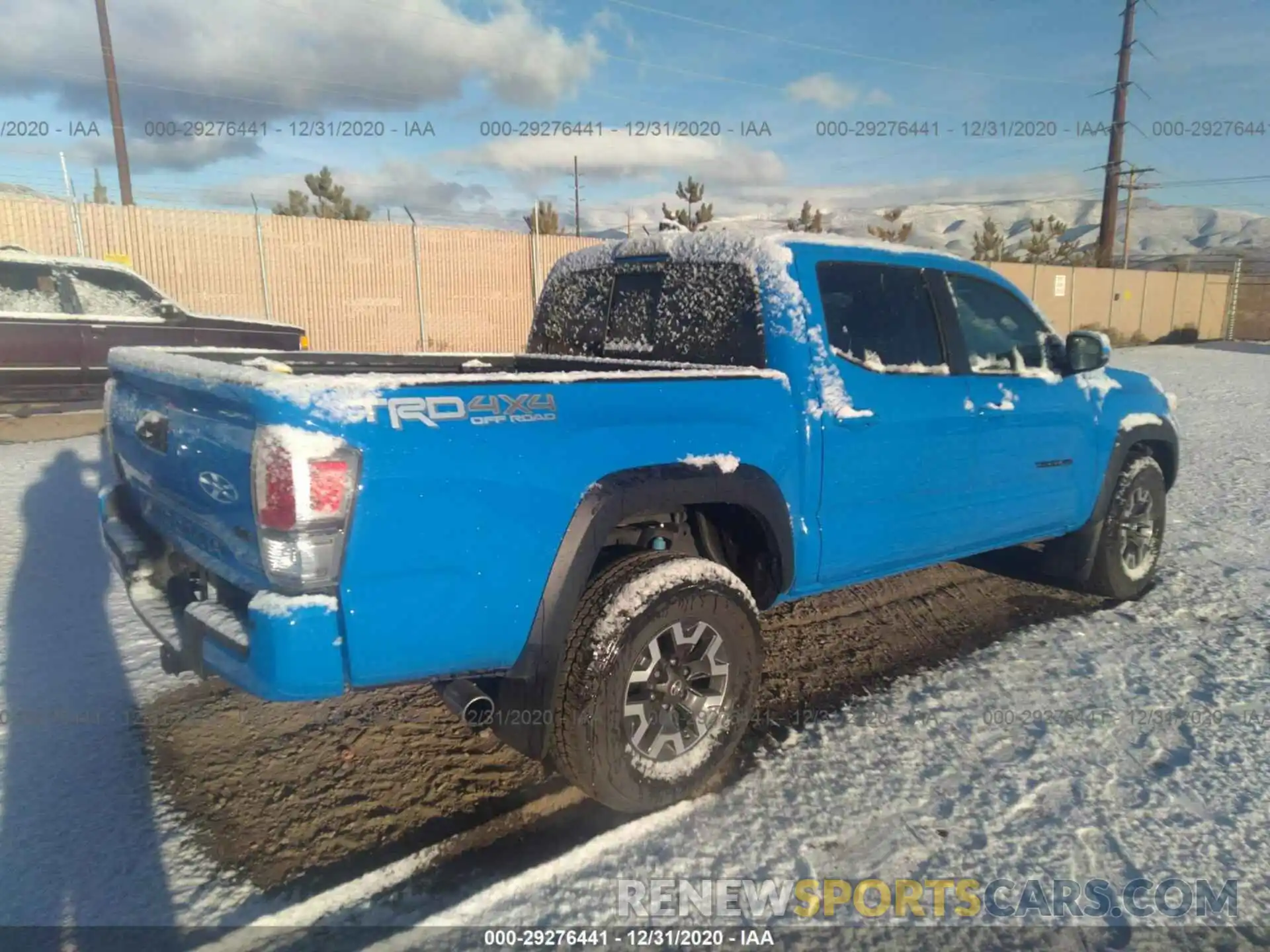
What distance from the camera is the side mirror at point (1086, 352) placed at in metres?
4.12

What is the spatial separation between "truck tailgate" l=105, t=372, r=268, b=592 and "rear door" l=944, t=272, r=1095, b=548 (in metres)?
3.10

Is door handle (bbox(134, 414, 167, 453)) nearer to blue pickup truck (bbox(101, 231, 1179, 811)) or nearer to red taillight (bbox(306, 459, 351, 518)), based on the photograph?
blue pickup truck (bbox(101, 231, 1179, 811))

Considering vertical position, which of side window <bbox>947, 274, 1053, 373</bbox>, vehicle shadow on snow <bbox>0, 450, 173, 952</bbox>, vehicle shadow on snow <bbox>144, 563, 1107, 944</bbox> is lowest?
vehicle shadow on snow <bbox>144, 563, 1107, 944</bbox>

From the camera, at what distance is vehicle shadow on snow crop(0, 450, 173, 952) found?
89.4 inches

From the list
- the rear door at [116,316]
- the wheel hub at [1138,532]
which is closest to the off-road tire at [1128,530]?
the wheel hub at [1138,532]

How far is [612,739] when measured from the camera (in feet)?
8.62

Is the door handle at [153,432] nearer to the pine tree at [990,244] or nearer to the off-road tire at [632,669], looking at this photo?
the off-road tire at [632,669]

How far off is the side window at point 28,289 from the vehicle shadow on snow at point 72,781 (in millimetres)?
5672

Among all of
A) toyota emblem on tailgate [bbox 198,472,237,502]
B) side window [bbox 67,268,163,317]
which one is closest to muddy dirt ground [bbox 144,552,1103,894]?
toyota emblem on tailgate [bbox 198,472,237,502]

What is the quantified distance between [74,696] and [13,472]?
503 cm

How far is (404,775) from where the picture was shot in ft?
9.96

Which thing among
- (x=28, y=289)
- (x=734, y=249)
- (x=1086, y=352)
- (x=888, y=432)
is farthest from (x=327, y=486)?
(x=28, y=289)

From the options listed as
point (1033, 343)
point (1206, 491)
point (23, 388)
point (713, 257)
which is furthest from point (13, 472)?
point (1206, 491)

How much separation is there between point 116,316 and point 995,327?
31.2ft
